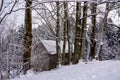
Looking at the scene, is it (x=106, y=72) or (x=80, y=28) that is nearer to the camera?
(x=106, y=72)

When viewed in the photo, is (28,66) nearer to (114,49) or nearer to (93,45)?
(93,45)

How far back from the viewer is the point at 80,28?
62.9 feet

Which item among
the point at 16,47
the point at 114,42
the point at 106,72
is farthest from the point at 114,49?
the point at 106,72

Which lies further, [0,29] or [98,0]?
[98,0]

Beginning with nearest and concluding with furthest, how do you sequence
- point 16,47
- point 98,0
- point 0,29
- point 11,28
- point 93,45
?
point 0,29
point 98,0
point 11,28
point 16,47
point 93,45

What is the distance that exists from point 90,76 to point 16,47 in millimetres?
11937

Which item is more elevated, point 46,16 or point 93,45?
point 46,16

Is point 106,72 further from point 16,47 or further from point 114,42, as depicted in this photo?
point 114,42

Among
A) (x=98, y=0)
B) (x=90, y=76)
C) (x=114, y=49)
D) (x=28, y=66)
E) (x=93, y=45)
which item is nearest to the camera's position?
(x=90, y=76)

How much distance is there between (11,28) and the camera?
18.5 metres

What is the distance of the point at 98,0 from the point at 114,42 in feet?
107

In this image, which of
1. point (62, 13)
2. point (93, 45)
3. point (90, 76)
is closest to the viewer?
point (90, 76)

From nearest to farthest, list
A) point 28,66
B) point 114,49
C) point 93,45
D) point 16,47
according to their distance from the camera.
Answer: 1. point 28,66
2. point 16,47
3. point 93,45
4. point 114,49

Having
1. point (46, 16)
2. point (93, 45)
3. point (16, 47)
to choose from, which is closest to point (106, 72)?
point (16, 47)
